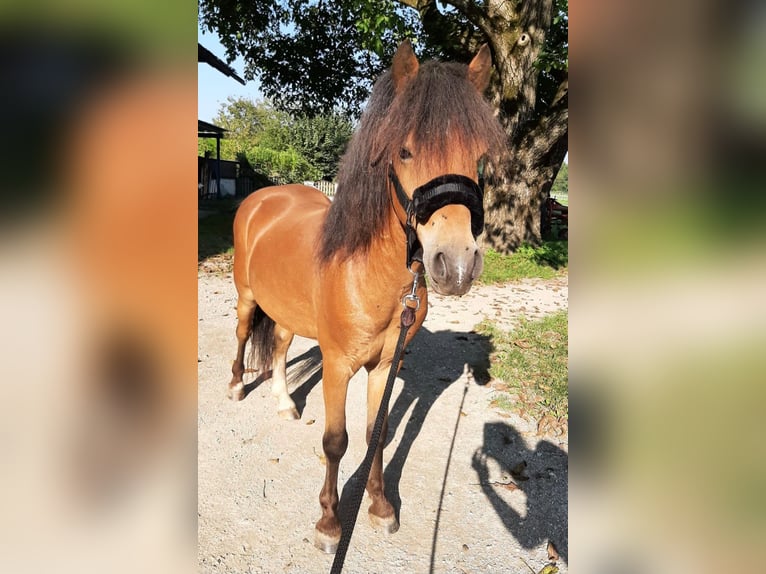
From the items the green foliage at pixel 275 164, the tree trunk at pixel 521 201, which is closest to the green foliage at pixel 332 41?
the tree trunk at pixel 521 201

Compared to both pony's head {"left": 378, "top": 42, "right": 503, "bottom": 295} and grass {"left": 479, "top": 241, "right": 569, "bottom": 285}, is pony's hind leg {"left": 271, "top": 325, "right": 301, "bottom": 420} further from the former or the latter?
grass {"left": 479, "top": 241, "right": 569, "bottom": 285}

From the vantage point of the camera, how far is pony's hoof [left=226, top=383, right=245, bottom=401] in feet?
13.9

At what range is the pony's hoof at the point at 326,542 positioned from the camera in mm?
2518

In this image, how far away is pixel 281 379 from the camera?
4.05 meters

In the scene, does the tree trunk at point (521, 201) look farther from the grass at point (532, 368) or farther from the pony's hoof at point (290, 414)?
the pony's hoof at point (290, 414)

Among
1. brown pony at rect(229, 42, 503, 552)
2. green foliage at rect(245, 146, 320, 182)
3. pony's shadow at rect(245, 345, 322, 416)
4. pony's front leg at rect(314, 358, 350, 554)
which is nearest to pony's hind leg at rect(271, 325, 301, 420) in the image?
pony's shadow at rect(245, 345, 322, 416)

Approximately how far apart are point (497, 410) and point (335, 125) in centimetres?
3536

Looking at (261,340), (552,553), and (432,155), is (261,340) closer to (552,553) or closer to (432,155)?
(552,553)

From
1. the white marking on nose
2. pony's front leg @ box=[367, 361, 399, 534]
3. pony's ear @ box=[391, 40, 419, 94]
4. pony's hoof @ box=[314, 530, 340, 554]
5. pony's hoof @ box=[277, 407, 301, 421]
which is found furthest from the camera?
pony's hoof @ box=[277, 407, 301, 421]

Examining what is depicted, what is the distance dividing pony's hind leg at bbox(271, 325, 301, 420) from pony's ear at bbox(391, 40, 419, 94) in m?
2.53

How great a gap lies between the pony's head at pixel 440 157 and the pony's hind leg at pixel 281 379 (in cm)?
250

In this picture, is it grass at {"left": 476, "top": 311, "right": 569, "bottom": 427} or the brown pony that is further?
grass at {"left": 476, "top": 311, "right": 569, "bottom": 427}
